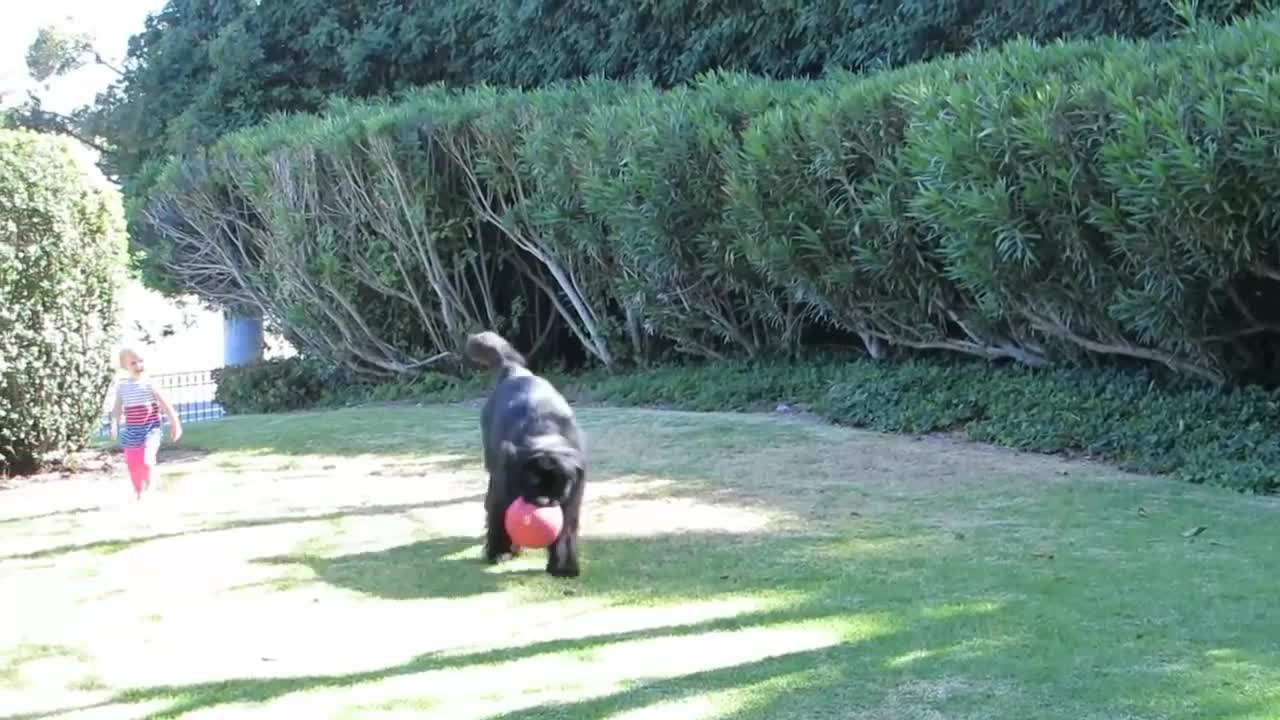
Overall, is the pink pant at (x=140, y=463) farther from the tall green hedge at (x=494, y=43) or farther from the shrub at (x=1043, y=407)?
the tall green hedge at (x=494, y=43)

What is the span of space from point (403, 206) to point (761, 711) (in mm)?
11854

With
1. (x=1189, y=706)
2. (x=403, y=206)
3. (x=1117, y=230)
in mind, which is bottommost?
(x=1189, y=706)

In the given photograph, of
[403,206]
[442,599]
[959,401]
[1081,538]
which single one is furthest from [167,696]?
[403,206]

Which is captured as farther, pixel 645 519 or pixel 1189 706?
pixel 645 519

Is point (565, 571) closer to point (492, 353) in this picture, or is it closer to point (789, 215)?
point (492, 353)

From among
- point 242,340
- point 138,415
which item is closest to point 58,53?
point 242,340

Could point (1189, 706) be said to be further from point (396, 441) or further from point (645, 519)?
point (396, 441)

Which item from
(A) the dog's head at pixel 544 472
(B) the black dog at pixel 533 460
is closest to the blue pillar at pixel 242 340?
(B) the black dog at pixel 533 460

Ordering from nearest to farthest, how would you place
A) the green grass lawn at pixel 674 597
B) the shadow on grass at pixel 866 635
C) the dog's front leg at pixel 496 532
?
the shadow on grass at pixel 866 635, the green grass lawn at pixel 674 597, the dog's front leg at pixel 496 532

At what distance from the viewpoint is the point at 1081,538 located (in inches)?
269

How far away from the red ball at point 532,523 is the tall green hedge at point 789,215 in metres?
4.54

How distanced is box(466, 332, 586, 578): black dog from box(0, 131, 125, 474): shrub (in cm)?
443

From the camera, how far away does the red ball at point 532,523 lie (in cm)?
587

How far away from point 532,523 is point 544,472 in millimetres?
231
